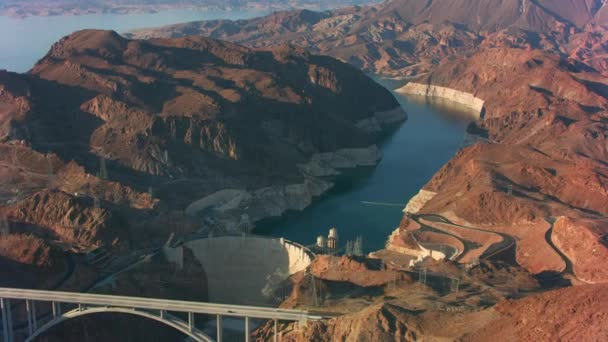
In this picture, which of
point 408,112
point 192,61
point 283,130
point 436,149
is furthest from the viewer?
point 408,112

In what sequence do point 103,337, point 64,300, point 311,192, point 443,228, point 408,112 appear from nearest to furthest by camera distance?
1. point 64,300
2. point 103,337
3. point 443,228
4. point 311,192
5. point 408,112

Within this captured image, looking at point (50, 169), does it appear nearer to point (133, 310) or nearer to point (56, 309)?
point (56, 309)

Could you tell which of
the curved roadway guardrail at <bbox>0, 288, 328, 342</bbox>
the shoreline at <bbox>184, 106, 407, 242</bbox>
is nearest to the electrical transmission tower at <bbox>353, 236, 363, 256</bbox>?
the shoreline at <bbox>184, 106, 407, 242</bbox>

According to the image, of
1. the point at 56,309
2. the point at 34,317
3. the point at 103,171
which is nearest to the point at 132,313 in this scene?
the point at 56,309

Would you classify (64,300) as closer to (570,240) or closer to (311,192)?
(570,240)

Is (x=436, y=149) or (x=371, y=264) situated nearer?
(x=371, y=264)

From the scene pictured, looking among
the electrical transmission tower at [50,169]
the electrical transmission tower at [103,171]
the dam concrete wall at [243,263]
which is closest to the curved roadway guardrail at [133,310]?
the dam concrete wall at [243,263]

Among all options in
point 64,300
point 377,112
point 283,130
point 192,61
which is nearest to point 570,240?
point 64,300
